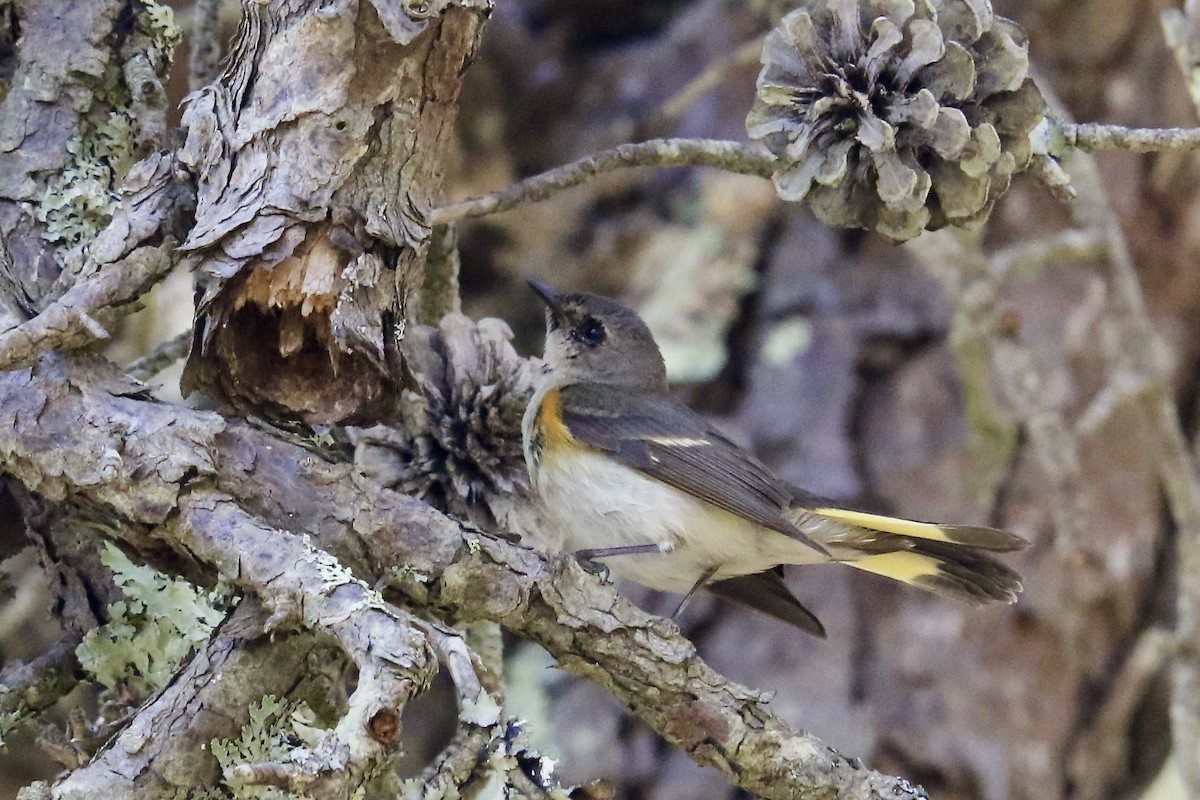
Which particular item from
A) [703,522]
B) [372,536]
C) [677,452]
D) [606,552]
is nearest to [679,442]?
[677,452]

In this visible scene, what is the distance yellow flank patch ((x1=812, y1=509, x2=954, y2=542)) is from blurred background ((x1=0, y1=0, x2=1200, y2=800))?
69 centimetres

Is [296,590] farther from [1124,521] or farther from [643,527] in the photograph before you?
[1124,521]

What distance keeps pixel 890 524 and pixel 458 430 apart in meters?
0.80

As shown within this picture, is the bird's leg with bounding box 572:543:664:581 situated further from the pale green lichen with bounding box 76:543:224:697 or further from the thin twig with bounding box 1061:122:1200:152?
the thin twig with bounding box 1061:122:1200:152

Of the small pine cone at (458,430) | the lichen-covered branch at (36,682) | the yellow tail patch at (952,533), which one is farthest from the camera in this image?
the yellow tail patch at (952,533)

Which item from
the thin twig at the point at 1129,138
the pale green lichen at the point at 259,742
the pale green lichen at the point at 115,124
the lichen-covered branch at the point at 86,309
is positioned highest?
the pale green lichen at the point at 115,124

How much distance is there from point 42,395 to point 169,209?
265 millimetres

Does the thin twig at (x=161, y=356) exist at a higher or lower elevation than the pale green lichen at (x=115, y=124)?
lower

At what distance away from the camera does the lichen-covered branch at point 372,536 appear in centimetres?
135

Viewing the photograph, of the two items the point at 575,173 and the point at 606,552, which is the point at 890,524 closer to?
the point at 606,552

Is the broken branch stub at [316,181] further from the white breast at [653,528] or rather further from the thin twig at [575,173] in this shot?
the white breast at [653,528]

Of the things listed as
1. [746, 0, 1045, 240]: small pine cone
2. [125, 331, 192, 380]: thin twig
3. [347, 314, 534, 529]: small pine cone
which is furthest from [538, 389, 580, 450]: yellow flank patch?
[746, 0, 1045, 240]: small pine cone

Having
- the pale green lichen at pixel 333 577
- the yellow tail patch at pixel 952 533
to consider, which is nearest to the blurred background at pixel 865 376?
the yellow tail patch at pixel 952 533

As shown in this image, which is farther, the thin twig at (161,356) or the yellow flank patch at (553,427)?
the yellow flank patch at (553,427)
